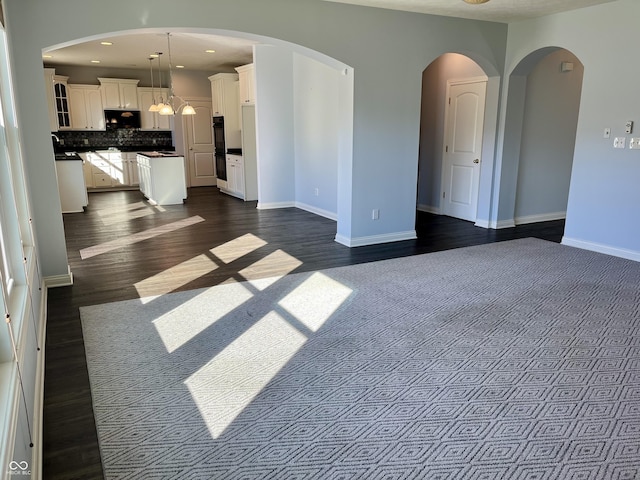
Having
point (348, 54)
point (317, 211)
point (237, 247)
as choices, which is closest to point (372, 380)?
point (237, 247)

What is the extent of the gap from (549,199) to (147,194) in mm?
7443

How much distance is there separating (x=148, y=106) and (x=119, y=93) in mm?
692

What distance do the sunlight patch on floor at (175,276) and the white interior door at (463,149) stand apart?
4.16 meters

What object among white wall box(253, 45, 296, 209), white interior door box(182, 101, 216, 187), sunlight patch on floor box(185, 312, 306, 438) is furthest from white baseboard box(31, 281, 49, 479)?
white interior door box(182, 101, 216, 187)

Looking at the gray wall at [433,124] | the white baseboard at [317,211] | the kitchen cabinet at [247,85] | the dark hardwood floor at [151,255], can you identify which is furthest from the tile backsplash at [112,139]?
the gray wall at [433,124]

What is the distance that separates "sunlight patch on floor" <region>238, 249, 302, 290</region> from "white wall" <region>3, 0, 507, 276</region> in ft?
3.14

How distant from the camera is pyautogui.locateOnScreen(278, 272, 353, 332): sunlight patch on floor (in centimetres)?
357

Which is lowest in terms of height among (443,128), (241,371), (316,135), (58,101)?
(241,371)

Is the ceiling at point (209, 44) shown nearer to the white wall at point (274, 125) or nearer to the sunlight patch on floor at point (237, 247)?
the white wall at point (274, 125)

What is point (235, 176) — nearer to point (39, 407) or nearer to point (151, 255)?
point (151, 255)

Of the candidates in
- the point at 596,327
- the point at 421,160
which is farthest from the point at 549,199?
the point at 596,327

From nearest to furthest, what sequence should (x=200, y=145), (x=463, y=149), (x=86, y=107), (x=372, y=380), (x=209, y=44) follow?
(x=372, y=380)
(x=463, y=149)
(x=209, y=44)
(x=86, y=107)
(x=200, y=145)

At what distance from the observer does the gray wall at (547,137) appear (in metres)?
6.71

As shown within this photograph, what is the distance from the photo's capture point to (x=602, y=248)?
5434 millimetres
